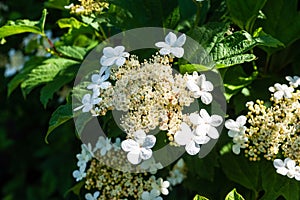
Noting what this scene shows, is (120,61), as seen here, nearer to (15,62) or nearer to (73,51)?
(73,51)

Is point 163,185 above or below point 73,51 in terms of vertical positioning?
below

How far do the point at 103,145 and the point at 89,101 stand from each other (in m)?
0.19

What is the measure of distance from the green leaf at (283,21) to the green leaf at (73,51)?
0.53 m

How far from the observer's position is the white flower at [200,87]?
1217 millimetres

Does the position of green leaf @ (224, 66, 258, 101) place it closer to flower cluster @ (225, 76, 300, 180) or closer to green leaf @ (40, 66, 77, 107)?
flower cluster @ (225, 76, 300, 180)

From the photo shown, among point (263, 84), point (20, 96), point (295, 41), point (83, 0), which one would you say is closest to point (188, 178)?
point (263, 84)

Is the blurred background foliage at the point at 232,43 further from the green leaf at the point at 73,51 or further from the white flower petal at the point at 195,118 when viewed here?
the white flower petal at the point at 195,118

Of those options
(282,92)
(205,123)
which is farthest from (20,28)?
(282,92)

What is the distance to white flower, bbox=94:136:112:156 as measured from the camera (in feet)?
4.66

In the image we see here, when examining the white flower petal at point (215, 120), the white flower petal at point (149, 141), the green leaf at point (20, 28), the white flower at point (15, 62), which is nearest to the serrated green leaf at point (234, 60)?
the white flower petal at point (215, 120)

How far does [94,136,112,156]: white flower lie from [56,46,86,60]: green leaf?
1.05 ft

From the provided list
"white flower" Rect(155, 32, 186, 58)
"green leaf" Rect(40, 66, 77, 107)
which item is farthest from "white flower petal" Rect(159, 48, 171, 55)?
"green leaf" Rect(40, 66, 77, 107)

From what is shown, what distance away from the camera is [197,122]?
3.98ft

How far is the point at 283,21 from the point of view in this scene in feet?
5.15
